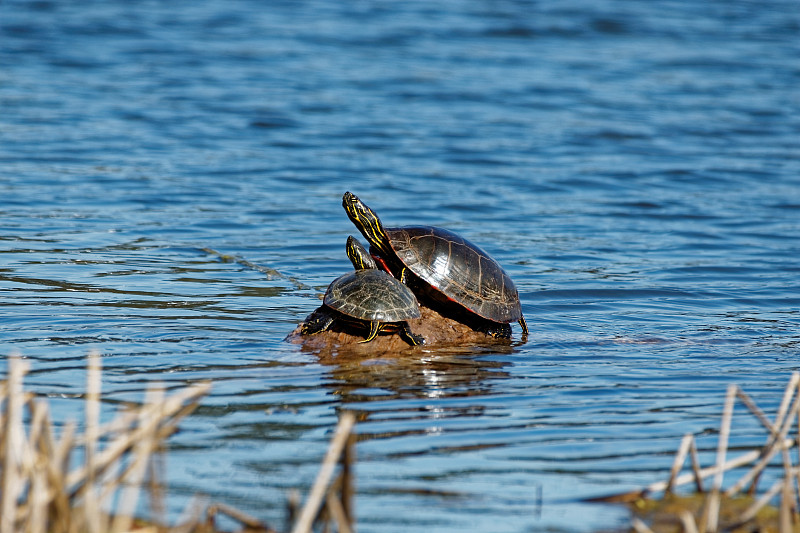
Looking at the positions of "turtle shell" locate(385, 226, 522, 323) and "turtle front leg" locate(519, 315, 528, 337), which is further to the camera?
"turtle front leg" locate(519, 315, 528, 337)

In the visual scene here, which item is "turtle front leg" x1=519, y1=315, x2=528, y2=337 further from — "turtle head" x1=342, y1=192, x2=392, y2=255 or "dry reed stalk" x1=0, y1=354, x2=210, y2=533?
"dry reed stalk" x1=0, y1=354, x2=210, y2=533

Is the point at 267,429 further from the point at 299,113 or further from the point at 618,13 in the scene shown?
the point at 618,13

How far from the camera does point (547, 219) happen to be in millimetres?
10297

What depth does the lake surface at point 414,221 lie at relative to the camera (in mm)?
4094

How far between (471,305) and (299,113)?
9.68 metres

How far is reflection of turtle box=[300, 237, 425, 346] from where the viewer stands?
5.43 metres

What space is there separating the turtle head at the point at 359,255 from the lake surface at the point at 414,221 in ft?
2.06

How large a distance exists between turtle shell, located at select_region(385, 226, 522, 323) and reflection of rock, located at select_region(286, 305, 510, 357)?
0.24 m

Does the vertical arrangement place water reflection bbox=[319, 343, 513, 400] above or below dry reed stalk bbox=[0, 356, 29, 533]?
below

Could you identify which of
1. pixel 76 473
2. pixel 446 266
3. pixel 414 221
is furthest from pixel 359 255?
pixel 414 221

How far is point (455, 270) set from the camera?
5988mm

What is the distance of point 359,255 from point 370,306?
573 mm

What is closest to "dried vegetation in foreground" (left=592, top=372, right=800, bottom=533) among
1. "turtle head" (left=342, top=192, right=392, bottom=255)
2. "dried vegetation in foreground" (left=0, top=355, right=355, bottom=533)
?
"dried vegetation in foreground" (left=0, top=355, right=355, bottom=533)

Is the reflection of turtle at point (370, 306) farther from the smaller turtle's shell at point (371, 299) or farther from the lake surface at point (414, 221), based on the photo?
the lake surface at point (414, 221)
